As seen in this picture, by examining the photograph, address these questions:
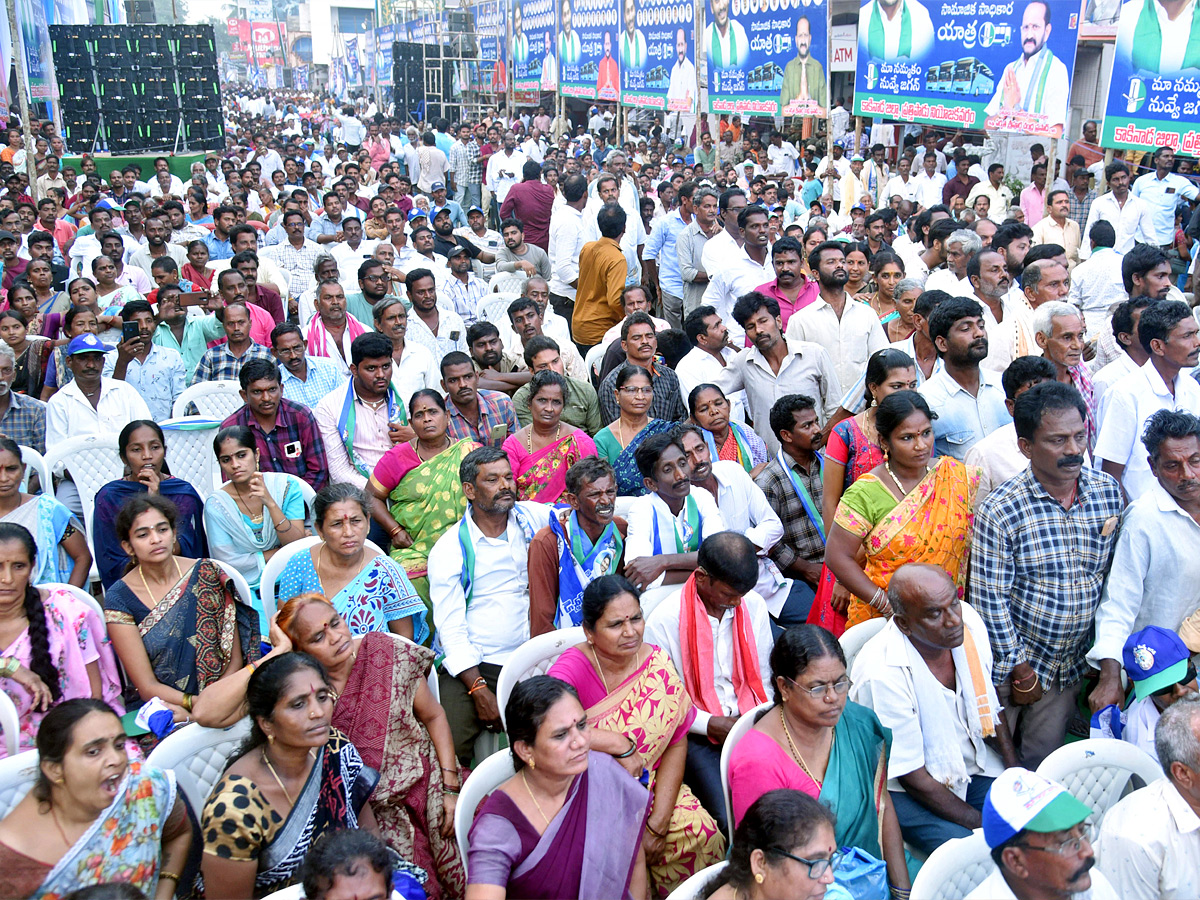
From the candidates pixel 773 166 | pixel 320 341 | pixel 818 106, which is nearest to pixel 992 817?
pixel 320 341

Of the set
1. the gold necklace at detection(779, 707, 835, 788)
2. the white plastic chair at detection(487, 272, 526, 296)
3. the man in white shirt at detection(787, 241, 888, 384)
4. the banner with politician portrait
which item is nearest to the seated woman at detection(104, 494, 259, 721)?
the gold necklace at detection(779, 707, 835, 788)

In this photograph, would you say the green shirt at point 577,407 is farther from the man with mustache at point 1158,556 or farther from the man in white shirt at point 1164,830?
the man in white shirt at point 1164,830

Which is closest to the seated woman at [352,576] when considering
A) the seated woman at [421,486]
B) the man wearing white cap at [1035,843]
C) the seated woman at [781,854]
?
the seated woman at [421,486]

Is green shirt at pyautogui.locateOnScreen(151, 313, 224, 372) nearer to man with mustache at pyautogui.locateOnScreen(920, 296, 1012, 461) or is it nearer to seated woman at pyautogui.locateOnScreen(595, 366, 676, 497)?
seated woman at pyautogui.locateOnScreen(595, 366, 676, 497)

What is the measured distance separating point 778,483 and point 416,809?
2.00 metres

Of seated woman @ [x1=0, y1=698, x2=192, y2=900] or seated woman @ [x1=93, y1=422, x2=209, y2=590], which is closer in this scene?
seated woman @ [x1=0, y1=698, x2=192, y2=900]

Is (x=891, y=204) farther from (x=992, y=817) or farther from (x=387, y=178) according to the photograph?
(x=992, y=817)

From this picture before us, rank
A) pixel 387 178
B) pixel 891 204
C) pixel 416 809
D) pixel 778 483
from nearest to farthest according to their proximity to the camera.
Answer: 1. pixel 416 809
2. pixel 778 483
3. pixel 891 204
4. pixel 387 178

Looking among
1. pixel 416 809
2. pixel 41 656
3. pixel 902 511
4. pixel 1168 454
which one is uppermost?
pixel 1168 454

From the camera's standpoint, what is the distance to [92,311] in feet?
19.6

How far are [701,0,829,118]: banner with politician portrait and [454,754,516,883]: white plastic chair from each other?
1017 centimetres

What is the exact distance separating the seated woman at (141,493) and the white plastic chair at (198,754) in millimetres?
1342

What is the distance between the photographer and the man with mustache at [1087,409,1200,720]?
2977 millimetres

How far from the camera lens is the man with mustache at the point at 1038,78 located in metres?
8.73
